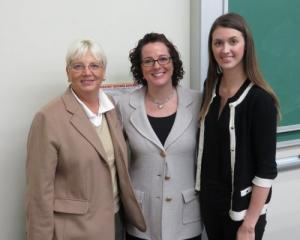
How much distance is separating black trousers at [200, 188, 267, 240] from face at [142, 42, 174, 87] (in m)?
0.53

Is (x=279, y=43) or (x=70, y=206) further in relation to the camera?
(x=279, y=43)

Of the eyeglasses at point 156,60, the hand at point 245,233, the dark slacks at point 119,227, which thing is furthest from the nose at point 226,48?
the dark slacks at point 119,227

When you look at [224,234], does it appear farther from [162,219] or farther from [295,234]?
[295,234]

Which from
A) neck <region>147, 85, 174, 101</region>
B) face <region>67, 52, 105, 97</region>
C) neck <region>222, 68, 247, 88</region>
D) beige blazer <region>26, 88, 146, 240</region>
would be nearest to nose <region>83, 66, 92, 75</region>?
face <region>67, 52, 105, 97</region>

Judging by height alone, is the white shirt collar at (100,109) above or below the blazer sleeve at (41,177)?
above

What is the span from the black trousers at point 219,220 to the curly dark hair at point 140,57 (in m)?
0.55

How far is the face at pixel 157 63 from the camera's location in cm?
155

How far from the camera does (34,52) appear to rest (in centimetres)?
152

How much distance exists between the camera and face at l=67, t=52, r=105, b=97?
4.60 feet

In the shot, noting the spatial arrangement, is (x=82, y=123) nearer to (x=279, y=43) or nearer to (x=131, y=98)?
(x=131, y=98)

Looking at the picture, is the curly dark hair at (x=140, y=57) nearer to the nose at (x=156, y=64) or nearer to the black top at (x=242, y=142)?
the nose at (x=156, y=64)

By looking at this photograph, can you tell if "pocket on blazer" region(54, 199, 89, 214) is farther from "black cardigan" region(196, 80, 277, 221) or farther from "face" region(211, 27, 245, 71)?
"face" region(211, 27, 245, 71)

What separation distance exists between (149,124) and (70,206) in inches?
18.3

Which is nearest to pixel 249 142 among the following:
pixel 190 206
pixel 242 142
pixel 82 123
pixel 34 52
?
pixel 242 142
